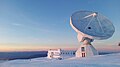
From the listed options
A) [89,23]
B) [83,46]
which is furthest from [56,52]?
[89,23]

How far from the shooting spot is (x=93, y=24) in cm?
5034

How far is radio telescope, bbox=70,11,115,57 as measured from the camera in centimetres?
4675

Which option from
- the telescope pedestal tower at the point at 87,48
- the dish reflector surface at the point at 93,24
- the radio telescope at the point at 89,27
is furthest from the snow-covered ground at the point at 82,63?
the telescope pedestal tower at the point at 87,48

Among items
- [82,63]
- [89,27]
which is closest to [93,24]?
[89,27]

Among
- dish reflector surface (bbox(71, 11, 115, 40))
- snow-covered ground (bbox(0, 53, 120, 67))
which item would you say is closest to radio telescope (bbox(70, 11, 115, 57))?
dish reflector surface (bbox(71, 11, 115, 40))

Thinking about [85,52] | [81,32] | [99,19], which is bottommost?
[85,52]

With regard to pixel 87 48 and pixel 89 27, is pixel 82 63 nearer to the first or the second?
pixel 89 27

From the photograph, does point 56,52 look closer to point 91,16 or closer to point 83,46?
point 83,46

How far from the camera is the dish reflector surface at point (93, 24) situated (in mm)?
46375

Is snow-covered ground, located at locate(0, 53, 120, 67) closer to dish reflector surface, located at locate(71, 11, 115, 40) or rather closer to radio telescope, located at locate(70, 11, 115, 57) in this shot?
dish reflector surface, located at locate(71, 11, 115, 40)

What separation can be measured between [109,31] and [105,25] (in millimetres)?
2403

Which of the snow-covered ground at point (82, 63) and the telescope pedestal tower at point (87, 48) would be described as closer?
the snow-covered ground at point (82, 63)

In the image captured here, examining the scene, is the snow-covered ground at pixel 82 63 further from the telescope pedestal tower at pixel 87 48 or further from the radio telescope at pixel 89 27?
the telescope pedestal tower at pixel 87 48

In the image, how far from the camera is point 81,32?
45312 millimetres
